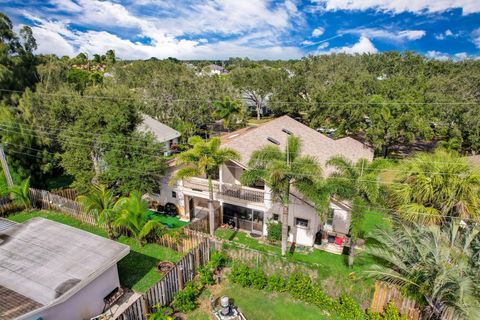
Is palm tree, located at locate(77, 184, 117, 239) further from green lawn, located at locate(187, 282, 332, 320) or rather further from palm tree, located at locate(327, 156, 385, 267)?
palm tree, located at locate(327, 156, 385, 267)

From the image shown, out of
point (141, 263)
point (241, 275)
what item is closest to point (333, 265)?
point (241, 275)

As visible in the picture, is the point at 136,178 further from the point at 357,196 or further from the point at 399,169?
the point at 399,169

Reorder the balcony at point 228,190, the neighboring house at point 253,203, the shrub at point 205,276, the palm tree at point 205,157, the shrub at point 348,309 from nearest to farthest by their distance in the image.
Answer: the shrub at point 348,309
the shrub at point 205,276
the palm tree at point 205,157
the neighboring house at point 253,203
the balcony at point 228,190

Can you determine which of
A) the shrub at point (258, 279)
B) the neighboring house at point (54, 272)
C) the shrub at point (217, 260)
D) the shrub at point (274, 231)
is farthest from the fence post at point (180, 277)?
the shrub at point (274, 231)

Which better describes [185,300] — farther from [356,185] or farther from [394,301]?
[356,185]

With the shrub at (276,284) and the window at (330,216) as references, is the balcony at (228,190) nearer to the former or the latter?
the window at (330,216)

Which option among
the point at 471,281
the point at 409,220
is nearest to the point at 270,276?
the point at 409,220

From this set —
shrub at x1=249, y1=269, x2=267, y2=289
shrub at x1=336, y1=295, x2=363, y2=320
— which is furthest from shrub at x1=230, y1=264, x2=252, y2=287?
shrub at x1=336, y1=295, x2=363, y2=320
